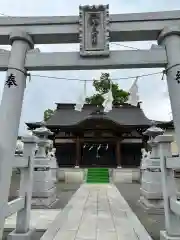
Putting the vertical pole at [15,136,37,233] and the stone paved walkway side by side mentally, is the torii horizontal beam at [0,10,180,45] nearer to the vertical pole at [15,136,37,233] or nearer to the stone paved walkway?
the vertical pole at [15,136,37,233]

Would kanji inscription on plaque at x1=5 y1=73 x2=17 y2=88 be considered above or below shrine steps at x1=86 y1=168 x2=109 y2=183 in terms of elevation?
above

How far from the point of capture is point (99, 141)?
68.8ft

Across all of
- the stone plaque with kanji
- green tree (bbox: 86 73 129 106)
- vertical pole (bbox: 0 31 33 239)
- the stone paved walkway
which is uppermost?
green tree (bbox: 86 73 129 106)

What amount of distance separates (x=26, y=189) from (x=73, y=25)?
3.32 metres

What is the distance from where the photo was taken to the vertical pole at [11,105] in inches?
135

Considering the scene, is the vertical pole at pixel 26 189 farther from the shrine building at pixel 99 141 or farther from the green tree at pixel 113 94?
the green tree at pixel 113 94

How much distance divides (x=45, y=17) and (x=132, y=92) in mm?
2731

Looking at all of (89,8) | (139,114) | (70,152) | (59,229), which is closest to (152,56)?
(89,8)

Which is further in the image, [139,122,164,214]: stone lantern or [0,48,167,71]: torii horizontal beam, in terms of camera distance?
[139,122,164,214]: stone lantern

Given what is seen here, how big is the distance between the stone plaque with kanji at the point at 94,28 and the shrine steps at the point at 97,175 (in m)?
14.2

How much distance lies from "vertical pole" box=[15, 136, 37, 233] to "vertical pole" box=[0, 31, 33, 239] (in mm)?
464

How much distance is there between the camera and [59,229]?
14.8 ft

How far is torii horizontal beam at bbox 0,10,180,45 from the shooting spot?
4268mm

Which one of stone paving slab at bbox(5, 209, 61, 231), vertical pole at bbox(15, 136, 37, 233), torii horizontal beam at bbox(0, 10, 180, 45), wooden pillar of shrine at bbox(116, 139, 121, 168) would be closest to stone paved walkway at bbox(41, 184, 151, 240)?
stone paving slab at bbox(5, 209, 61, 231)
